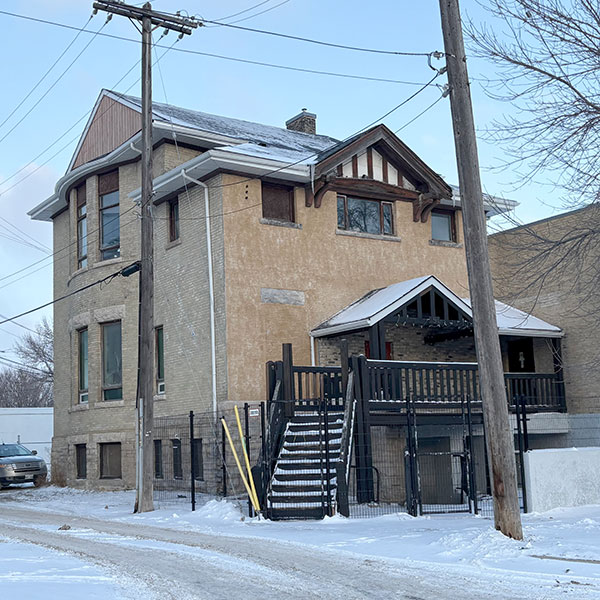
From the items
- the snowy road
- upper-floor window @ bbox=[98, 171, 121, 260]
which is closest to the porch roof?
upper-floor window @ bbox=[98, 171, 121, 260]

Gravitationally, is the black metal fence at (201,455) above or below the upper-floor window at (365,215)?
below

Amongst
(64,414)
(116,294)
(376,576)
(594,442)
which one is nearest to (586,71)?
(376,576)

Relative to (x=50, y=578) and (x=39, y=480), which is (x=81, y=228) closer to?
(x=39, y=480)

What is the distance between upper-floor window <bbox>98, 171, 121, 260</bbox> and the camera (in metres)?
25.7

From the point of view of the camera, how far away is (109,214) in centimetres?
2595

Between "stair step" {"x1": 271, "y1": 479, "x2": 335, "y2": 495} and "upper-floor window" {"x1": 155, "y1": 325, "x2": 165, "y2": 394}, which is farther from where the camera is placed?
"upper-floor window" {"x1": 155, "y1": 325, "x2": 165, "y2": 394}

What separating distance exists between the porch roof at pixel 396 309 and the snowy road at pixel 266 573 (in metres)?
9.21

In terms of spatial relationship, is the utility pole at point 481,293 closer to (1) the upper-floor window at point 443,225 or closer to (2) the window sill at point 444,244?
(2) the window sill at point 444,244

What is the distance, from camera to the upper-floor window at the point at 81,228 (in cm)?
2673

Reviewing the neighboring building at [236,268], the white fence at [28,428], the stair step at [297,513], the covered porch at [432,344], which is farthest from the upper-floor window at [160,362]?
the white fence at [28,428]

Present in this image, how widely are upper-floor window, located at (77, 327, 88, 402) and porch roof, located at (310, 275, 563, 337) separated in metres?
7.90

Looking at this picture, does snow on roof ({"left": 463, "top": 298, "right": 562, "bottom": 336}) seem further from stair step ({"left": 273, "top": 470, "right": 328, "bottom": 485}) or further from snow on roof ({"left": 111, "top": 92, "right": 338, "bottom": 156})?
stair step ({"left": 273, "top": 470, "right": 328, "bottom": 485})

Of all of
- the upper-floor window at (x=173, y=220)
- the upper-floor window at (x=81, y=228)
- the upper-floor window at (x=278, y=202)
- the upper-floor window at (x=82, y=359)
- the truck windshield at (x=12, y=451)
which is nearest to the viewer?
the upper-floor window at (x=278, y=202)

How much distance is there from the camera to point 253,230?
22625 mm
